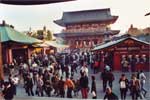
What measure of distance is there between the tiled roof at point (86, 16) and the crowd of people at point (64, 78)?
310 mm

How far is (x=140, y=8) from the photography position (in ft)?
9.96

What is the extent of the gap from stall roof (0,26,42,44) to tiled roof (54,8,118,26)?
334 mm

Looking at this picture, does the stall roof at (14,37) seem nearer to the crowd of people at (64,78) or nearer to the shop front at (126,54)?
the crowd of people at (64,78)

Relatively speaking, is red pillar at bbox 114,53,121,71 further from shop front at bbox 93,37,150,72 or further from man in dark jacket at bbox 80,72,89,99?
man in dark jacket at bbox 80,72,89,99

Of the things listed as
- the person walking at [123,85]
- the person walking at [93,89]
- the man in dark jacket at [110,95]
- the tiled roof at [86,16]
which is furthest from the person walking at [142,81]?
the tiled roof at [86,16]

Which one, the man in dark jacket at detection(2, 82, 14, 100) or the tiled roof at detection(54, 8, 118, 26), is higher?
the tiled roof at detection(54, 8, 118, 26)

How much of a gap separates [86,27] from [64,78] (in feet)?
1.68

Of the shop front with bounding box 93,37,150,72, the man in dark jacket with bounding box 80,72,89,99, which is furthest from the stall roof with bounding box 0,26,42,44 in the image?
the shop front with bounding box 93,37,150,72

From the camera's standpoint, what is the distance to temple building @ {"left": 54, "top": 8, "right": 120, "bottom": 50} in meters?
3.19

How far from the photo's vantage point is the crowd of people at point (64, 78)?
122 inches

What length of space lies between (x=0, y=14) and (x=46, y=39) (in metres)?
0.49

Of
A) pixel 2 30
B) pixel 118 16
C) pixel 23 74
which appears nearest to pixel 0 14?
pixel 2 30

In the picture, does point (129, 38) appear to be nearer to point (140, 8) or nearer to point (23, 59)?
point (140, 8)

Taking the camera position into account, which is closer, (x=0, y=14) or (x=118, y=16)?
(x=118, y=16)
